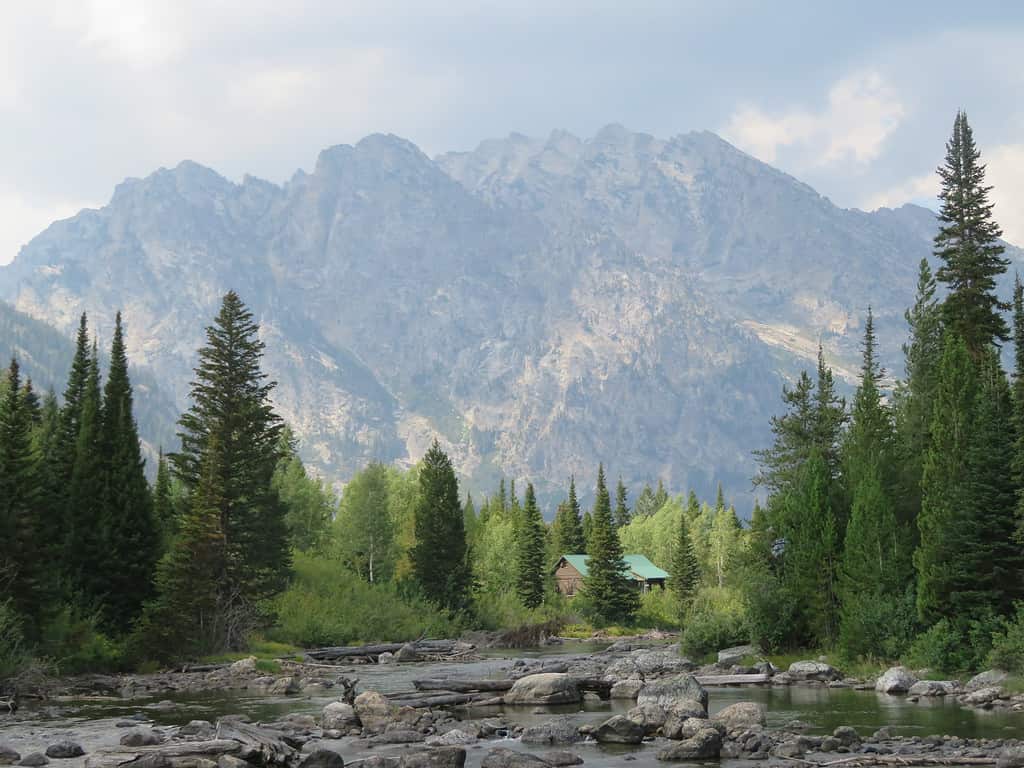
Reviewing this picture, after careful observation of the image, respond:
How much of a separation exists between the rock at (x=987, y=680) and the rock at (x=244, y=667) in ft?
Answer: 124

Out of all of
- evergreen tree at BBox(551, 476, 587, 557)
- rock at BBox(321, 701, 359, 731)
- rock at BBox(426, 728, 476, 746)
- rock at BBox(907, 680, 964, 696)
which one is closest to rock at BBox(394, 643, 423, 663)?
rock at BBox(321, 701, 359, 731)

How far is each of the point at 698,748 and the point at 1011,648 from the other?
2126 centimetres

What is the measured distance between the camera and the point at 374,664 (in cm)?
7344

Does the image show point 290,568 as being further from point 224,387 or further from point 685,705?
point 685,705

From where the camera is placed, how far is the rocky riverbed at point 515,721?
29.6 m

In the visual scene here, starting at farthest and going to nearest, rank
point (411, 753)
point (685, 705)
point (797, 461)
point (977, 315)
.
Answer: point (797, 461) → point (977, 315) → point (685, 705) → point (411, 753)

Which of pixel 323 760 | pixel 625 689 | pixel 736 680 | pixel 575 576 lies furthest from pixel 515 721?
pixel 575 576

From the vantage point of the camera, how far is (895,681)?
4766 centimetres

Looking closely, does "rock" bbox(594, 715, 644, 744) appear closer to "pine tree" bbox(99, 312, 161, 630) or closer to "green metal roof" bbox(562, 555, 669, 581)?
"pine tree" bbox(99, 312, 161, 630)

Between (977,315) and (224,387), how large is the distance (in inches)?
1914

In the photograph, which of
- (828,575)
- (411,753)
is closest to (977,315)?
(828,575)

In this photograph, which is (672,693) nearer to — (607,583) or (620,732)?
(620,732)

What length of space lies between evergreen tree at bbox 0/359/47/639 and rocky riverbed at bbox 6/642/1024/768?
4.82 m

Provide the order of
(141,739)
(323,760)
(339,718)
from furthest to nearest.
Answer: (339,718) → (141,739) → (323,760)
